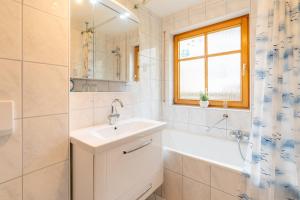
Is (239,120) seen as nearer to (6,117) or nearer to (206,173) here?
(206,173)

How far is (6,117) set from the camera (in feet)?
2.64

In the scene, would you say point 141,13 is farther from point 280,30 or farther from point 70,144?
point 70,144

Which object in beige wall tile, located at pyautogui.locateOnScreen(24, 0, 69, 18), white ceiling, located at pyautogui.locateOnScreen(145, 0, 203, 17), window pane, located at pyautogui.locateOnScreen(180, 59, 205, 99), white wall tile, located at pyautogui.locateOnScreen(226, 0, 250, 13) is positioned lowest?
window pane, located at pyautogui.locateOnScreen(180, 59, 205, 99)

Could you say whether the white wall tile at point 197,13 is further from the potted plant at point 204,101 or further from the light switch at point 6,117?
the light switch at point 6,117

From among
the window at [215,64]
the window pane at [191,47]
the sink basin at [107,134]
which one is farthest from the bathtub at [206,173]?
the window pane at [191,47]

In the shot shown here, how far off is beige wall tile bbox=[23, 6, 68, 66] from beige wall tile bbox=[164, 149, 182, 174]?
1.22 meters

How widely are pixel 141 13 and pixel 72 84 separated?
1400mm

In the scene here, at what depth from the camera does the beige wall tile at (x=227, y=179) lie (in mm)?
1187

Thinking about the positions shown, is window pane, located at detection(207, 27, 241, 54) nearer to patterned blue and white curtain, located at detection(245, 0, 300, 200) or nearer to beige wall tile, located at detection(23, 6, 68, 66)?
patterned blue and white curtain, located at detection(245, 0, 300, 200)

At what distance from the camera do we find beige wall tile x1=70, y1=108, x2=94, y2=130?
4.21ft

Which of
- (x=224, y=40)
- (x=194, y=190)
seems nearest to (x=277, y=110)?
(x=194, y=190)

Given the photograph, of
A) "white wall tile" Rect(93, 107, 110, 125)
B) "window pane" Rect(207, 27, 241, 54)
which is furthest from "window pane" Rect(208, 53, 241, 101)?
"white wall tile" Rect(93, 107, 110, 125)

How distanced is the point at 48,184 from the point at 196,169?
44.8 inches

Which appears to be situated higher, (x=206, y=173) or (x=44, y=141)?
(x=44, y=141)
